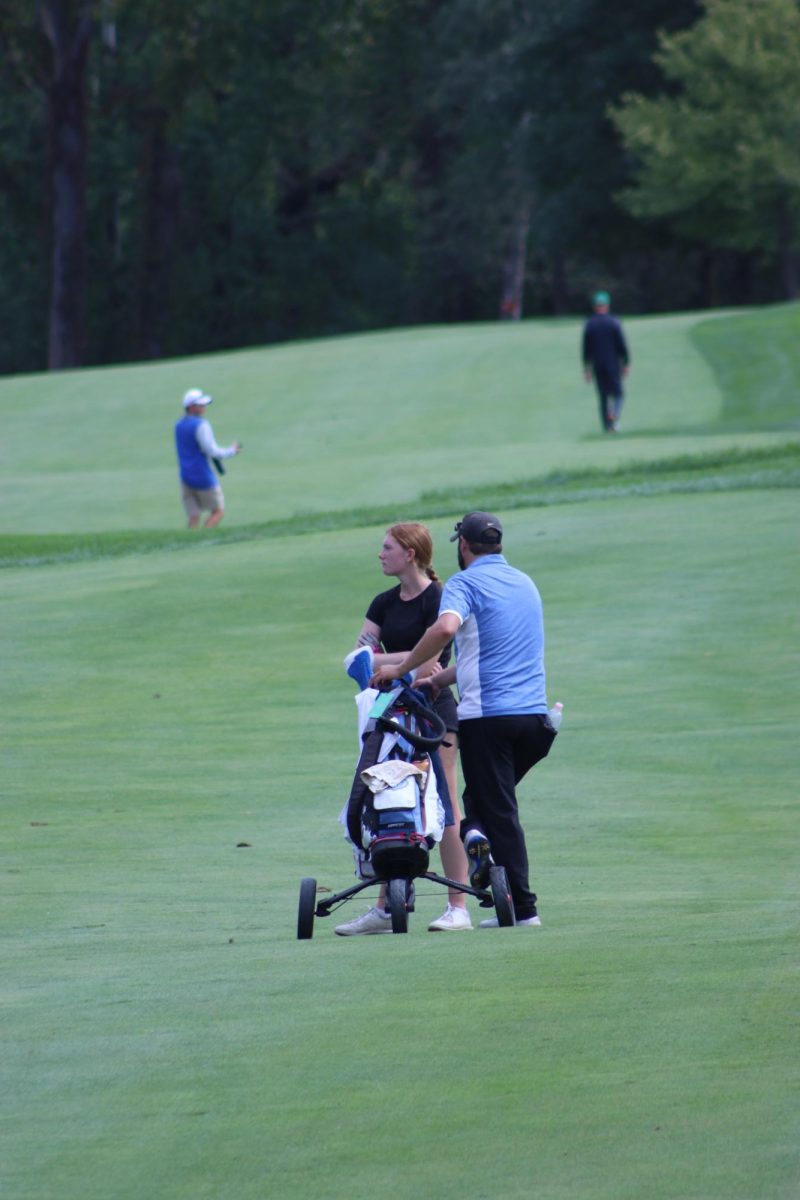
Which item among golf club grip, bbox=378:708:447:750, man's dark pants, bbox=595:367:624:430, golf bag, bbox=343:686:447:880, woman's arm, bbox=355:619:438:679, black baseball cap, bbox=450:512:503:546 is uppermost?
black baseball cap, bbox=450:512:503:546

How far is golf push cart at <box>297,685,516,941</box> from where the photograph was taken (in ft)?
27.1

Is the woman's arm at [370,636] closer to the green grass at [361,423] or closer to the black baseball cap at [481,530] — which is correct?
the black baseball cap at [481,530]

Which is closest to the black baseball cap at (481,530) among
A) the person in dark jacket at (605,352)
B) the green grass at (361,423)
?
the green grass at (361,423)

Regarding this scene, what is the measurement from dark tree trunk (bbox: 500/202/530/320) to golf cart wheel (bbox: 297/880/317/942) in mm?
71242

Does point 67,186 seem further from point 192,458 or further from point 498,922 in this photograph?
point 498,922

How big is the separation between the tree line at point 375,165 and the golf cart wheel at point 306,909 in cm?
5532

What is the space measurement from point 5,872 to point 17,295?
7025 cm

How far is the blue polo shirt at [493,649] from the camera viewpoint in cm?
862

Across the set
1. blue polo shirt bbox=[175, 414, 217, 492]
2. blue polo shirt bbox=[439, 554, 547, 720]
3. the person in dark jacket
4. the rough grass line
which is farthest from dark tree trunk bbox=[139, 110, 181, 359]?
blue polo shirt bbox=[439, 554, 547, 720]

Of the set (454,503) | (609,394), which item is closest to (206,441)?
(454,503)

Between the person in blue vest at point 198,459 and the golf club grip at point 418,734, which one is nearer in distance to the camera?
the golf club grip at point 418,734

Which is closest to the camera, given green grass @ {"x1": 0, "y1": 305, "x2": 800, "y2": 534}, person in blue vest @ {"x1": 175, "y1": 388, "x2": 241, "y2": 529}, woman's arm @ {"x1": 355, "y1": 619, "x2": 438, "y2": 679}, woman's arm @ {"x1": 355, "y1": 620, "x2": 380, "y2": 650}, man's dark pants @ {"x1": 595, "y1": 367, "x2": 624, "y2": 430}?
woman's arm @ {"x1": 355, "y1": 619, "x2": 438, "y2": 679}

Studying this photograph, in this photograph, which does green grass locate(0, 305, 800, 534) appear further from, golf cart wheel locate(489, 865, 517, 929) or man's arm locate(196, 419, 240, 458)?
golf cart wheel locate(489, 865, 517, 929)

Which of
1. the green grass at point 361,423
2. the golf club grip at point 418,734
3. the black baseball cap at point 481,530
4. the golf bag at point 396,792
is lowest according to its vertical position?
the green grass at point 361,423
